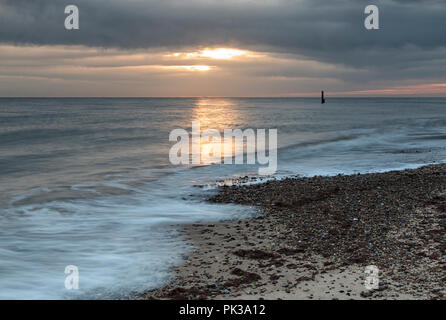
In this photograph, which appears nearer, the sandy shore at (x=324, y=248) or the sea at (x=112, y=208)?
the sandy shore at (x=324, y=248)

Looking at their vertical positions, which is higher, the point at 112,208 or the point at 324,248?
the point at 324,248

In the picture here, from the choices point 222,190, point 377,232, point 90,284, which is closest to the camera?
point 90,284

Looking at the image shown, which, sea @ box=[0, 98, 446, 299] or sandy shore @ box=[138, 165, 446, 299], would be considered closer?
sandy shore @ box=[138, 165, 446, 299]

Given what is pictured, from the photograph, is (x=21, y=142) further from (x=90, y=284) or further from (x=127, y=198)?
(x=90, y=284)

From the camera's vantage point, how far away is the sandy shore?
6086 millimetres

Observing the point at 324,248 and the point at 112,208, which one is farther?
the point at 112,208

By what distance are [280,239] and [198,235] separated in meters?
1.98

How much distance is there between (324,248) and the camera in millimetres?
7668

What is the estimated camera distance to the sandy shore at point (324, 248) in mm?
6086

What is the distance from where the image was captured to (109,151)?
28.8 meters
